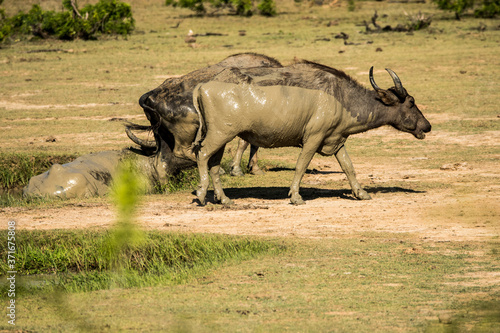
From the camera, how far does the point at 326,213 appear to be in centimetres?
833

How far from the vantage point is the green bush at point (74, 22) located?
81.8ft

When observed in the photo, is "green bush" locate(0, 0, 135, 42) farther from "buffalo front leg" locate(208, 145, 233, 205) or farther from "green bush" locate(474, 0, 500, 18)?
"buffalo front leg" locate(208, 145, 233, 205)

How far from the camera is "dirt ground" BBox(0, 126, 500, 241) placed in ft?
25.0

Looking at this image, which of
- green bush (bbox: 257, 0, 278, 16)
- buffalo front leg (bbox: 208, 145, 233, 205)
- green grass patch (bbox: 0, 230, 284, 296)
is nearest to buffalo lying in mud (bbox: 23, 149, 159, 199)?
buffalo front leg (bbox: 208, 145, 233, 205)

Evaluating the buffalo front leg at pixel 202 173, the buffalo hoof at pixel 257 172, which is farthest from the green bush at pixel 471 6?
the buffalo front leg at pixel 202 173

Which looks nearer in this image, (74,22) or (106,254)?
(106,254)

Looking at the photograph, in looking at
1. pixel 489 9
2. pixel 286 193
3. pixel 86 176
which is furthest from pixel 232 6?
pixel 286 193

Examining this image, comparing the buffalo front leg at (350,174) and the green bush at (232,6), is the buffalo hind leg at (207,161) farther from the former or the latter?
the green bush at (232,6)

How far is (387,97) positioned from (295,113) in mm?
1271

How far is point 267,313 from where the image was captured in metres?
5.18

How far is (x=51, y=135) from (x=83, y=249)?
6837 millimetres

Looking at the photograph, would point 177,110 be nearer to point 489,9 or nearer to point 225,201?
point 225,201

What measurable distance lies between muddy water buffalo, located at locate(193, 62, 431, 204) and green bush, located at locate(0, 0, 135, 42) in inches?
688

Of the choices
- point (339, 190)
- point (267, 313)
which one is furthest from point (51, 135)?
point (267, 313)
